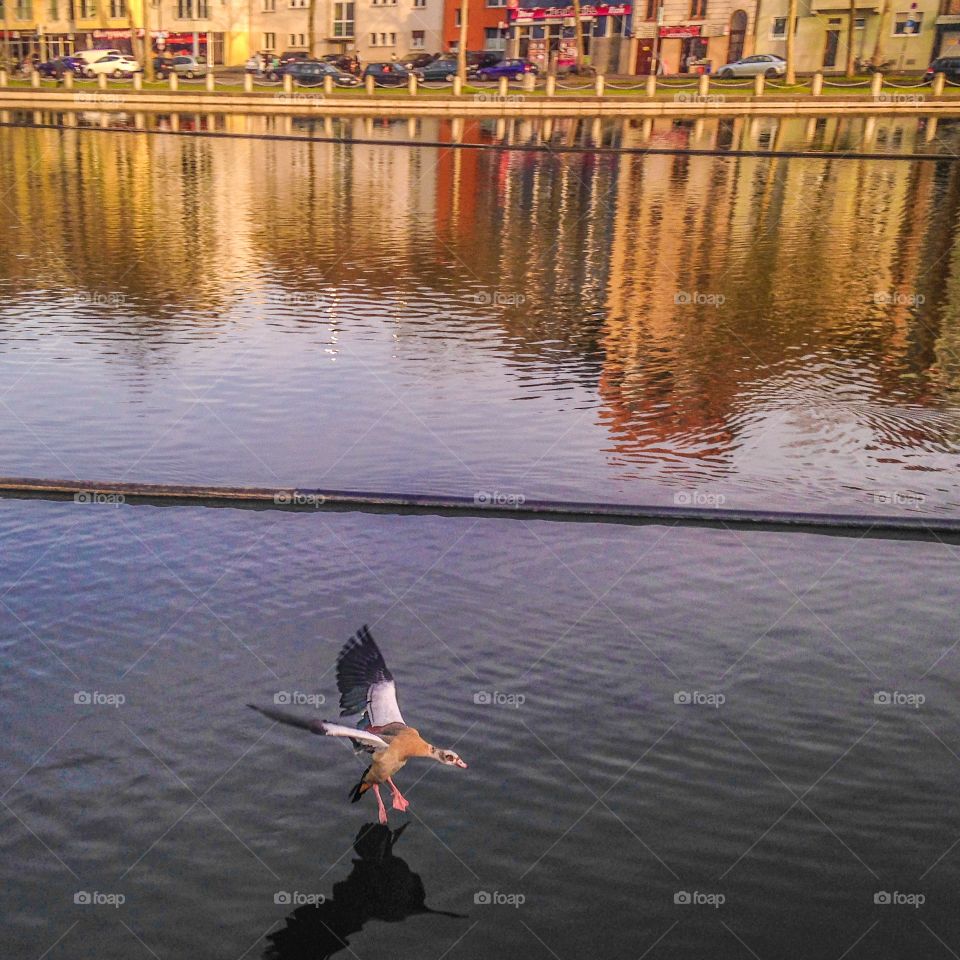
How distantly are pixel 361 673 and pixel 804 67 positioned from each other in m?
75.0

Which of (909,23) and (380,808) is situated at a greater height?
(909,23)

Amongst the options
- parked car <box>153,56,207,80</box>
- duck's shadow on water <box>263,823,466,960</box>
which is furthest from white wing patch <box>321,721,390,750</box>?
parked car <box>153,56,207,80</box>

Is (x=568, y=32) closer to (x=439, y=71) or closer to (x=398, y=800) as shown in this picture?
(x=439, y=71)

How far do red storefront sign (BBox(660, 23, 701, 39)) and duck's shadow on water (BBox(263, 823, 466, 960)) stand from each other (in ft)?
250

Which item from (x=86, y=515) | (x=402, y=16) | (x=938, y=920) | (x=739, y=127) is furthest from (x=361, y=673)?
(x=402, y=16)

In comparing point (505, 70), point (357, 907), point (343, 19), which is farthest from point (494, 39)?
point (357, 907)

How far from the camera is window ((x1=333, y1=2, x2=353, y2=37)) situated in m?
88.2

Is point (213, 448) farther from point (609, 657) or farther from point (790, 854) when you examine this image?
point (790, 854)

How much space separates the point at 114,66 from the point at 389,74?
18241 millimetres

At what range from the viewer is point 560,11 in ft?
260

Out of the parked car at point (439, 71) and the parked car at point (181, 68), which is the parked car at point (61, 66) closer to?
the parked car at point (181, 68)

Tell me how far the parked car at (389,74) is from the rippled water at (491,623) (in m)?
48.7

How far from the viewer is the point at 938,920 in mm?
6516

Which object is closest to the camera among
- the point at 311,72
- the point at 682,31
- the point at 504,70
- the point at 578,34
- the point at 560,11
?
the point at 311,72
